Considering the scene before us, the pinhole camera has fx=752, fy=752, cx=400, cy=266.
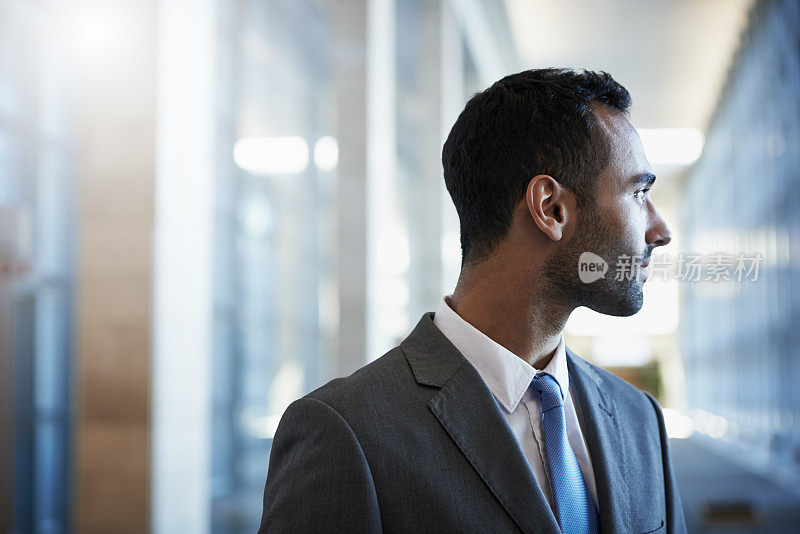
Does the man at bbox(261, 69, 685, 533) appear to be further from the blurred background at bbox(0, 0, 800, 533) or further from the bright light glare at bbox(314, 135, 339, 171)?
the bright light glare at bbox(314, 135, 339, 171)

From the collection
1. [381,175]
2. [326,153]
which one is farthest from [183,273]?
[381,175]

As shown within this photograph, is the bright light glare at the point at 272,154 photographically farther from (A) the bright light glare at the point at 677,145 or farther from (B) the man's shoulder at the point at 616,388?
(B) the man's shoulder at the point at 616,388

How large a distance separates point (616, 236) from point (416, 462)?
68cm

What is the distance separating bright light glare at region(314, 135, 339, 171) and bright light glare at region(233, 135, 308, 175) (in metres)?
0.11

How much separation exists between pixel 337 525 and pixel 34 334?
3212 mm

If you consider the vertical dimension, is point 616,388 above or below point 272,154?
below

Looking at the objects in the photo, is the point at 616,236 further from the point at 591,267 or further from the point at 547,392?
the point at 547,392

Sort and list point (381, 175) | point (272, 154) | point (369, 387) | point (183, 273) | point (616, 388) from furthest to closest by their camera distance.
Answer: point (381, 175) < point (272, 154) < point (183, 273) < point (616, 388) < point (369, 387)

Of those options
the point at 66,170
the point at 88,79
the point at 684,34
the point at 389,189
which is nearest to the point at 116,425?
the point at 66,170

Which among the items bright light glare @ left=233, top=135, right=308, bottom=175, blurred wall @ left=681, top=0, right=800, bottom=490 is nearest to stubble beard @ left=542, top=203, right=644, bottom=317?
bright light glare @ left=233, top=135, right=308, bottom=175

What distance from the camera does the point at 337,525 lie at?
1443mm

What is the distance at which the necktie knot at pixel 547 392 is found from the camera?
1715 mm

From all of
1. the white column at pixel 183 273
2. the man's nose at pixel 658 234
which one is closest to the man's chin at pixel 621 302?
the man's nose at pixel 658 234

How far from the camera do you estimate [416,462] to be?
152 cm
